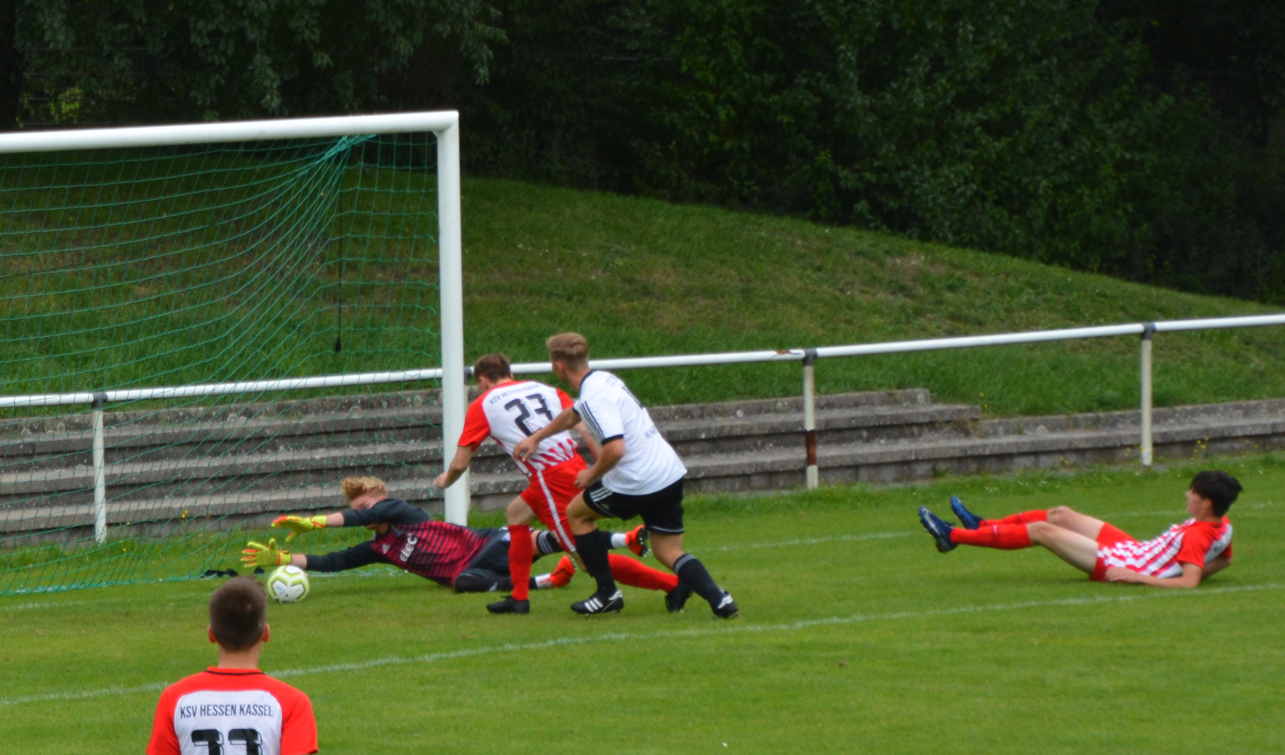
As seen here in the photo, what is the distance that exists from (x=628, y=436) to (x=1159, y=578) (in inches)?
122

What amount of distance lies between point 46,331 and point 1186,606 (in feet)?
31.0

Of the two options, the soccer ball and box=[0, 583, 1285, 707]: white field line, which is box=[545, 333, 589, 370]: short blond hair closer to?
box=[0, 583, 1285, 707]: white field line

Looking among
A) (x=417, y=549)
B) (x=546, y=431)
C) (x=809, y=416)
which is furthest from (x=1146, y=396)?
(x=546, y=431)

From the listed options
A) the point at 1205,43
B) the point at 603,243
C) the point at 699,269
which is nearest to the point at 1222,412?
the point at 699,269

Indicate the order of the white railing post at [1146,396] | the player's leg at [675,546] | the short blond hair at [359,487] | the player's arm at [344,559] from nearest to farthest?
the player's leg at [675,546] < the short blond hair at [359,487] < the player's arm at [344,559] < the white railing post at [1146,396]

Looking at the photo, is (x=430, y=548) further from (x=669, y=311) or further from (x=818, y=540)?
(x=669, y=311)

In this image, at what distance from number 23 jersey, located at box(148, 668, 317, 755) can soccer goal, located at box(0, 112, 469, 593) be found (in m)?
5.65

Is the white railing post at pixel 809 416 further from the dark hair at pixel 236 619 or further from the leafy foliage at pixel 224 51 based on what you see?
the dark hair at pixel 236 619

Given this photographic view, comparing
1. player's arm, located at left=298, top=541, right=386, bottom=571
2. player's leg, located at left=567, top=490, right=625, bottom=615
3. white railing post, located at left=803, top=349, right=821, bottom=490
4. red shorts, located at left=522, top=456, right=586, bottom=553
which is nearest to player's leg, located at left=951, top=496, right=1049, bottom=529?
player's leg, located at left=567, top=490, right=625, bottom=615

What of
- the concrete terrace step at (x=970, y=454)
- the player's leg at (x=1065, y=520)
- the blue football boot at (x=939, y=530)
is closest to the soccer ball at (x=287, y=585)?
the blue football boot at (x=939, y=530)

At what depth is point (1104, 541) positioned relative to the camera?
8047mm

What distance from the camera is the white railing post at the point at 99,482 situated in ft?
33.7

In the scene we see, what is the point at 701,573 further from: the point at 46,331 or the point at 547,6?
the point at 547,6

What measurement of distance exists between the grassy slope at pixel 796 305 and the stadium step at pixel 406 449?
64 cm
